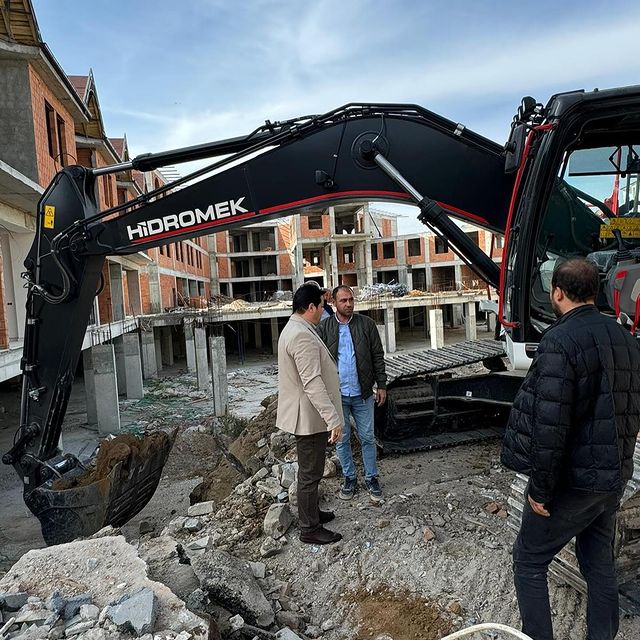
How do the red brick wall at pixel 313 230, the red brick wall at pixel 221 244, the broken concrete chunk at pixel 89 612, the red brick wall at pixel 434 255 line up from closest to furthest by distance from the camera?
the broken concrete chunk at pixel 89 612 → the red brick wall at pixel 313 230 → the red brick wall at pixel 434 255 → the red brick wall at pixel 221 244

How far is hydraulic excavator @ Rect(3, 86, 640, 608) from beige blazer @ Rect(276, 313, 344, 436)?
1.22 meters

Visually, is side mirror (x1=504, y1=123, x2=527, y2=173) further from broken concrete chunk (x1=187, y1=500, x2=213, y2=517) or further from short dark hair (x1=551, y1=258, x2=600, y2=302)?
broken concrete chunk (x1=187, y1=500, x2=213, y2=517)

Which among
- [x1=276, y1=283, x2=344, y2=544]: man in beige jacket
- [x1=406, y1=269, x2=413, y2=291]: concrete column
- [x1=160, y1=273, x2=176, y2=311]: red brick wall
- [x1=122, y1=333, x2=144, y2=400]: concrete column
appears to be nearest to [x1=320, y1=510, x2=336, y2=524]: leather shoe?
[x1=276, y1=283, x2=344, y2=544]: man in beige jacket

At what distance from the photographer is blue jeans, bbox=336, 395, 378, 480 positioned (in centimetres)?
436

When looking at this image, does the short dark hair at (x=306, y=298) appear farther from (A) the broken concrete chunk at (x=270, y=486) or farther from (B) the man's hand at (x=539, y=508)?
(B) the man's hand at (x=539, y=508)

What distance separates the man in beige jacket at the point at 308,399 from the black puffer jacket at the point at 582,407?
5.03 feet

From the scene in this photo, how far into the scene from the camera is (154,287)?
25953 mm

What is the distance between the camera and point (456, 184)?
4.21 meters

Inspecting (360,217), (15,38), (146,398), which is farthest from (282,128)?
(360,217)

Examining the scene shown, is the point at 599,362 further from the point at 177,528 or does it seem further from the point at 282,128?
the point at 177,528

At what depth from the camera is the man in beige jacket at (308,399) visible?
3.51m

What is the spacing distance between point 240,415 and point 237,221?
36.9 ft

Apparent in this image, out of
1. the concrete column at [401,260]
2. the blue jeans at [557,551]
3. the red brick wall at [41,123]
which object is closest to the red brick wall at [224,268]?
the concrete column at [401,260]

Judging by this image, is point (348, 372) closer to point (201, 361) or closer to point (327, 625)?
point (327, 625)
